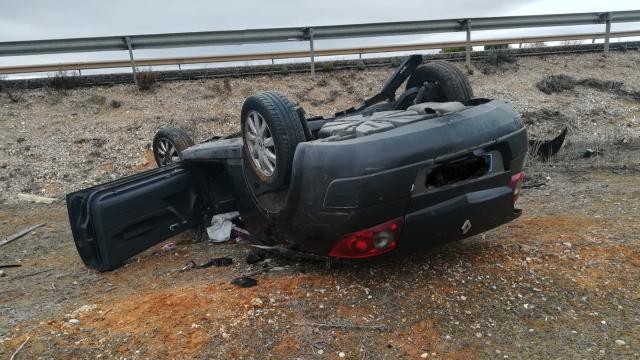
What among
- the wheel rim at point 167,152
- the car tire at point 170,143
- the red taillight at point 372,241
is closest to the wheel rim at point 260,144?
the red taillight at point 372,241

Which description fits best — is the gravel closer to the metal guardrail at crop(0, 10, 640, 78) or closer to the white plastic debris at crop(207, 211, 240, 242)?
the metal guardrail at crop(0, 10, 640, 78)

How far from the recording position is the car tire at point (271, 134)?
2.94 m

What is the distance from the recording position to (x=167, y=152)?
18.7 feet

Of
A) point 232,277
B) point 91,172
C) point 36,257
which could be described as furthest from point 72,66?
point 232,277

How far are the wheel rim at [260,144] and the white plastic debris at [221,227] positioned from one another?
1.37m

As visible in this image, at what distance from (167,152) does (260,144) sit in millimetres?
2869

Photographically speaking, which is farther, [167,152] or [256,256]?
[167,152]

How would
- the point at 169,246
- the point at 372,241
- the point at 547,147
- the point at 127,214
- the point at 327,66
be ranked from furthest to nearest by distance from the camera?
the point at 327,66, the point at 547,147, the point at 169,246, the point at 127,214, the point at 372,241

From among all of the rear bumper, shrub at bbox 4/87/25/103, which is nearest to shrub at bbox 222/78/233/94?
shrub at bbox 4/87/25/103

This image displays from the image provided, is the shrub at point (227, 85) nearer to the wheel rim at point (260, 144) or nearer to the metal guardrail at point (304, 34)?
the metal guardrail at point (304, 34)

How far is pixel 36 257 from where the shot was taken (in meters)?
4.97

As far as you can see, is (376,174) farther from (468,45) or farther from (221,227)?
(468,45)

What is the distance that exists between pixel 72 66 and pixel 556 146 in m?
11.0

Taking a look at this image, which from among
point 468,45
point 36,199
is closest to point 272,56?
point 468,45
